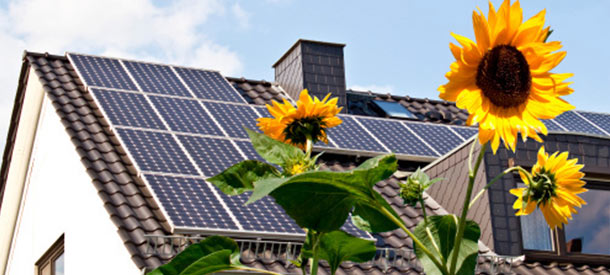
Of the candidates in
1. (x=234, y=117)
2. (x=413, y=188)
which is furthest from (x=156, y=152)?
(x=413, y=188)

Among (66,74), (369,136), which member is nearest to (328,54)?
(369,136)

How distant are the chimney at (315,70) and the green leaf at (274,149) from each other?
12.7 meters

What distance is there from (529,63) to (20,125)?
12.8 meters

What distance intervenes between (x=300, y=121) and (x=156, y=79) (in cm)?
1115

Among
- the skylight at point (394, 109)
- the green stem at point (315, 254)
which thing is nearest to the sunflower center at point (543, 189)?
the green stem at point (315, 254)

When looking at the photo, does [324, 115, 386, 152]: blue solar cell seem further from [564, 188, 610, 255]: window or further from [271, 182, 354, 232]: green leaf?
[271, 182, 354, 232]: green leaf

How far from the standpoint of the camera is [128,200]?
9.62 meters

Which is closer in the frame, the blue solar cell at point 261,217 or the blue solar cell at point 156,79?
the blue solar cell at point 261,217

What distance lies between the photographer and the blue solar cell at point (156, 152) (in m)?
9.73

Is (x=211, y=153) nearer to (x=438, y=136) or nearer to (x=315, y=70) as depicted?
(x=438, y=136)

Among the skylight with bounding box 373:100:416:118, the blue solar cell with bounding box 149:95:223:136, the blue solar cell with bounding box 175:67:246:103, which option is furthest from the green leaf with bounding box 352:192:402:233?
the skylight with bounding box 373:100:416:118

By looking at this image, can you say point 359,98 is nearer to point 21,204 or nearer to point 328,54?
point 328,54

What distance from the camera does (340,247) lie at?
7.79 feet

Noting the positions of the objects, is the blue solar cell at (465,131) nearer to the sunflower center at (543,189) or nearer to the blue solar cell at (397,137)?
the blue solar cell at (397,137)
